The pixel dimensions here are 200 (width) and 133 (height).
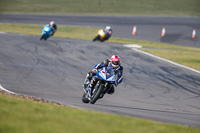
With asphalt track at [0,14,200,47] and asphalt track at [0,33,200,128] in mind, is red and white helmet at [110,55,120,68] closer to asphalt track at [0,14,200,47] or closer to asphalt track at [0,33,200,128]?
asphalt track at [0,33,200,128]

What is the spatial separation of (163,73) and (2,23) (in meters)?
21.0

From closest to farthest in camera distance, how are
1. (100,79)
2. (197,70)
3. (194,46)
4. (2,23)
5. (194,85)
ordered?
(100,79)
(194,85)
(197,70)
(194,46)
(2,23)

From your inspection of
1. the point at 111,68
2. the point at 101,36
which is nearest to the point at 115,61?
the point at 111,68

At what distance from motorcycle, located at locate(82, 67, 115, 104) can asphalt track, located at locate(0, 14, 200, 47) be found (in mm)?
20670

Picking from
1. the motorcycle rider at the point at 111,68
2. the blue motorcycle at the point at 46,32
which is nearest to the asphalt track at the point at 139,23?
the blue motorcycle at the point at 46,32

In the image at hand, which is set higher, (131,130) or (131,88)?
(131,130)

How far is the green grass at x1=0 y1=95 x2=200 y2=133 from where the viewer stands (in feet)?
20.3

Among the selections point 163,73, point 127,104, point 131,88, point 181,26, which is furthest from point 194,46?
point 127,104

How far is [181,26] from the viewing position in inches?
1481

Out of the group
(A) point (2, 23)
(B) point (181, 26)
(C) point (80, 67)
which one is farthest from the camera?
(B) point (181, 26)

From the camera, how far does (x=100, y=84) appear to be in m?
11.0

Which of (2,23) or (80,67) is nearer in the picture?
(80,67)

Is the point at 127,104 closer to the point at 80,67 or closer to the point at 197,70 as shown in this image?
the point at 80,67

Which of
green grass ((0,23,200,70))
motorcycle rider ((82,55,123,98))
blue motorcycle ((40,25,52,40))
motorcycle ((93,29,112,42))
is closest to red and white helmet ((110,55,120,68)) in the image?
motorcycle rider ((82,55,123,98))
